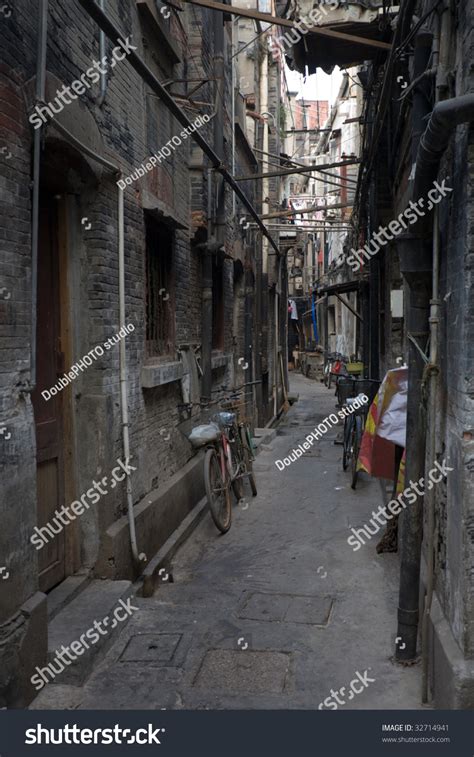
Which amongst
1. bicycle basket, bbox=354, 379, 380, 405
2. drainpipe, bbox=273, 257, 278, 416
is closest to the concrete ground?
bicycle basket, bbox=354, 379, 380, 405

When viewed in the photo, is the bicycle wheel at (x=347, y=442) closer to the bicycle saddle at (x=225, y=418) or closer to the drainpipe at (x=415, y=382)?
the bicycle saddle at (x=225, y=418)

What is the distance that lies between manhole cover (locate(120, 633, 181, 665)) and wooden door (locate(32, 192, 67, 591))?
751mm

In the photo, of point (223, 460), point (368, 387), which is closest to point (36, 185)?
point (223, 460)

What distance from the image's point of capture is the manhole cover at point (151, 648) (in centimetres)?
413

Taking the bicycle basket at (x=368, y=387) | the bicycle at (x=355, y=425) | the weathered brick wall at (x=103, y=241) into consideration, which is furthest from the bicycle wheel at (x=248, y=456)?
the bicycle basket at (x=368, y=387)

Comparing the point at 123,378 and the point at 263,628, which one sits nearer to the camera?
the point at 263,628

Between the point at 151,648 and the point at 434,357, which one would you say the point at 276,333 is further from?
the point at 434,357

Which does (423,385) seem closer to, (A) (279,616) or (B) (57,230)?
(A) (279,616)

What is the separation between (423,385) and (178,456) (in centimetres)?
400

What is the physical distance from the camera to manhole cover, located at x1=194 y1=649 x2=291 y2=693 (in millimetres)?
3773

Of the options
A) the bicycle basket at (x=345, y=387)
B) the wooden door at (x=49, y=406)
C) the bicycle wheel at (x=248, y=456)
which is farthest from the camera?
the bicycle basket at (x=345, y=387)

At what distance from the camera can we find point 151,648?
14.0ft

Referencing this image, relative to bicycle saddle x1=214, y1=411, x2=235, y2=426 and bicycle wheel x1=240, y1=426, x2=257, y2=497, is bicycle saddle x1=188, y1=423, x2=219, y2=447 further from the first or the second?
bicycle wheel x1=240, y1=426, x2=257, y2=497

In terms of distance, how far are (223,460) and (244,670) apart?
3418 mm
